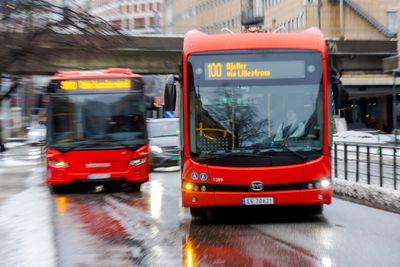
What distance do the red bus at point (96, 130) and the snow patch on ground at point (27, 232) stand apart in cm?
110

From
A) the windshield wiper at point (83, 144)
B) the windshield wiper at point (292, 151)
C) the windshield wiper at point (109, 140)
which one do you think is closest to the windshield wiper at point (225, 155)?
the windshield wiper at point (292, 151)

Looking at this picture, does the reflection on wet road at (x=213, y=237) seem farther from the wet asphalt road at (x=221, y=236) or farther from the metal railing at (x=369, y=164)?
the metal railing at (x=369, y=164)

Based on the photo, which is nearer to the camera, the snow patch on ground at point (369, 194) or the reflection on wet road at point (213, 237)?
the reflection on wet road at point (213, 237)

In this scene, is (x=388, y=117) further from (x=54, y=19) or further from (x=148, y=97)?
(x=54, y=19)

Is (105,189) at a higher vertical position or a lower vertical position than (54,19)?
lower

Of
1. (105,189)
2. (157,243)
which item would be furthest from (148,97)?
(157,243)

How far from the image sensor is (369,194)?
1419 centimetres

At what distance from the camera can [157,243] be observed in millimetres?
9070

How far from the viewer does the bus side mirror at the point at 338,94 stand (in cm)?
1105

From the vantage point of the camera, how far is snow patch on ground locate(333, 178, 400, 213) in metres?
13.1

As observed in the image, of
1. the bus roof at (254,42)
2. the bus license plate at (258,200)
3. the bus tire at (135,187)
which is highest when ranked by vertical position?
the bus roof at (254,42)

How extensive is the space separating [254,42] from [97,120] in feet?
21.3

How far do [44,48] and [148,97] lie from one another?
6610 millimetres

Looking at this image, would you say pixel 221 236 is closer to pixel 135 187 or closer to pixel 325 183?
pixel 325 183
